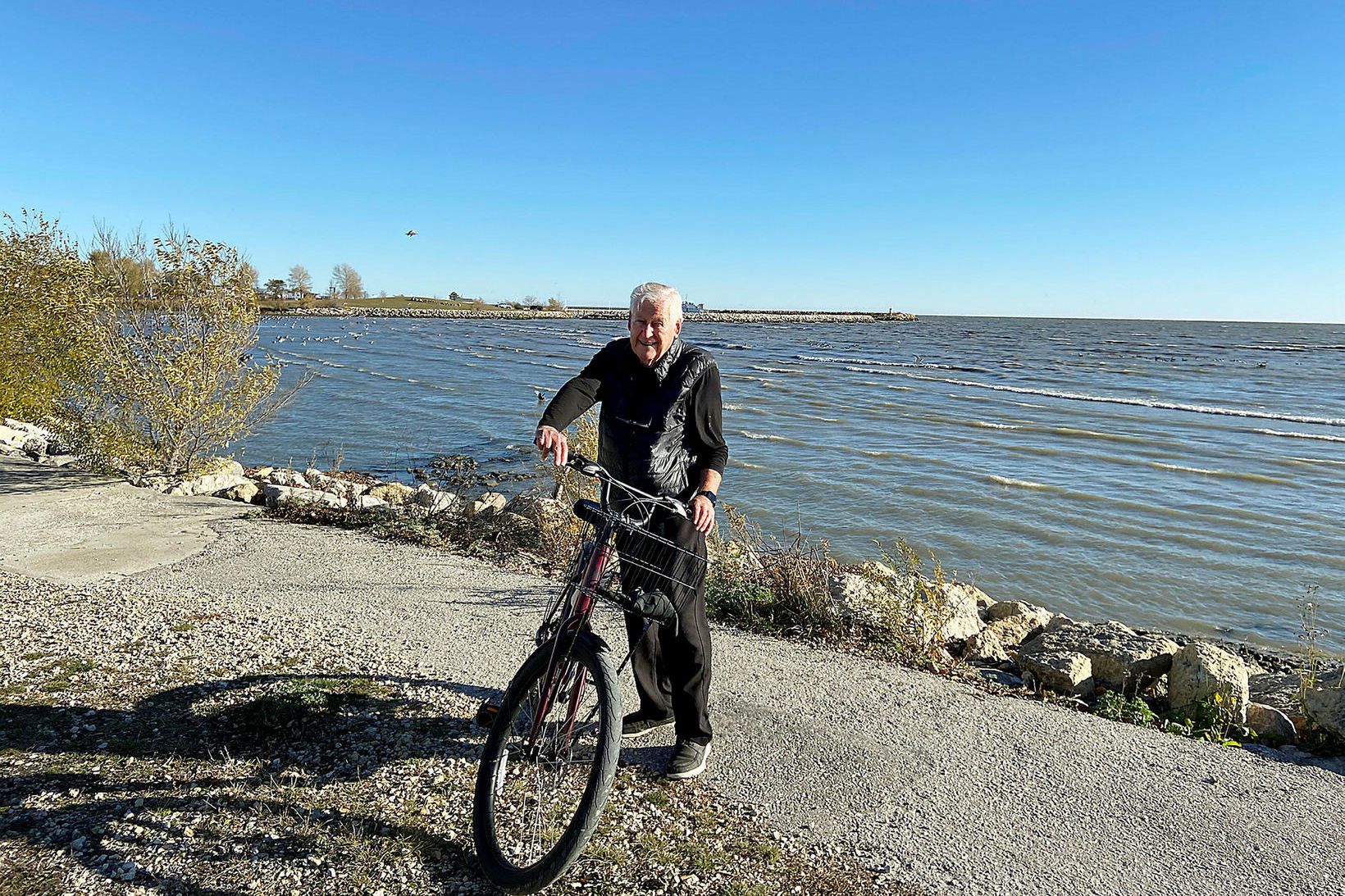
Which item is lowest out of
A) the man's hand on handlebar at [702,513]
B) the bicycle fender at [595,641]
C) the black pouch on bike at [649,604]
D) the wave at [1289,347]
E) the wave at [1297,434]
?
the wave at [1297,434]

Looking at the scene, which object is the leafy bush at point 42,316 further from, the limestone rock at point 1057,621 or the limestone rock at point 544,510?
the limestone rock at point 1057,621

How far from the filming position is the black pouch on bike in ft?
11.5

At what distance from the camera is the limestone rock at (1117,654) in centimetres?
637

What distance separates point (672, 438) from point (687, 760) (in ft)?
5.37

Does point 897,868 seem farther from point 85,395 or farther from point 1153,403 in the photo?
point 1153,403

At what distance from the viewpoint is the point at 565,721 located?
3482 mm

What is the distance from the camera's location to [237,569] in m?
7.32

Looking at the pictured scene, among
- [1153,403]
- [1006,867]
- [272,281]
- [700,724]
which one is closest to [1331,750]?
[1006,867]

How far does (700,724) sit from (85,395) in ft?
35.3

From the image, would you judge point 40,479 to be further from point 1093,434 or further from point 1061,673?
point 1093,434

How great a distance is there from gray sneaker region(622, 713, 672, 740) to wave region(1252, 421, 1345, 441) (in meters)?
27.2

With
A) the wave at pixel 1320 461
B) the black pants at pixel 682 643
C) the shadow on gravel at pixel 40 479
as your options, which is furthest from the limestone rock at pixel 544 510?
the wave at pixel 1320 461

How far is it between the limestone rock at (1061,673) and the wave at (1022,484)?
10.9 meters

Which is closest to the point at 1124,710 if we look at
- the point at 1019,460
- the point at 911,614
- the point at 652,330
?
the point at 911,614
